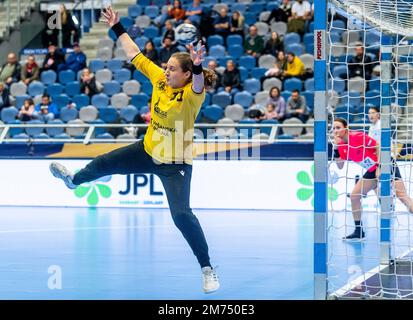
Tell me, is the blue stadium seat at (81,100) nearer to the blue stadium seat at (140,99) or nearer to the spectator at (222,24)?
the blue stadium seat at (140,99)

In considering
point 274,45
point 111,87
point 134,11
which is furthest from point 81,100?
point 274,45

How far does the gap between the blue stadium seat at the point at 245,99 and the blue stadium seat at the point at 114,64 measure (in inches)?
164

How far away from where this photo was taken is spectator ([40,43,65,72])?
906 inches

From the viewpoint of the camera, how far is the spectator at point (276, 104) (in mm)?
18562

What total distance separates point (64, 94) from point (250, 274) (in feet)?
43.7

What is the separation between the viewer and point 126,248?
38.4 ft

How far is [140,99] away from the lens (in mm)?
20906

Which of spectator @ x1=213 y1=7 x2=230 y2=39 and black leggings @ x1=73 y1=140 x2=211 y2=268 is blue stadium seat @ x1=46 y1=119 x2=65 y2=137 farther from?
black leggings @ x1=73 y1=140 x2=211 y2=268

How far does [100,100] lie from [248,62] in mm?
3749

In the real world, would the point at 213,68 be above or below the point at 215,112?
above

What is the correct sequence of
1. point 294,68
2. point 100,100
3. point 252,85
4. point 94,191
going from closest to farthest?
point 94,191, point 294,68, point 252,85, point 100,100

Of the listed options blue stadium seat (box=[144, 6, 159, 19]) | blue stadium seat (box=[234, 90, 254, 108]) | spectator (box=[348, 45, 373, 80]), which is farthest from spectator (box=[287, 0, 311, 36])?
blue stadium seat (box=[144, 6, 159, 19])

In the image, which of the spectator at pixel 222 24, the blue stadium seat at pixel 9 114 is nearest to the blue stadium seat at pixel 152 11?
the spectator at pixel 222 24

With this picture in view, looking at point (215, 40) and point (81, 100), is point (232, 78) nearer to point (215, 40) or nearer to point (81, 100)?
point (215, 40)
